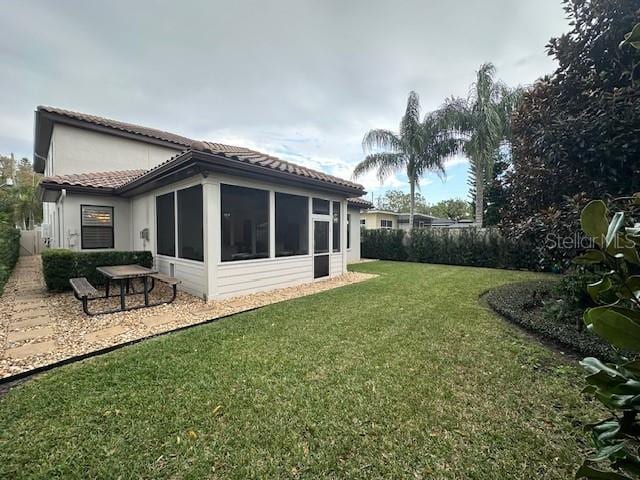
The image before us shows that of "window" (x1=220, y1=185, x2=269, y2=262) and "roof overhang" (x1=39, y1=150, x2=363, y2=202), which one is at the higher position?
"roof overhang" (x1=39, y1=150, x2=363, y2=202)

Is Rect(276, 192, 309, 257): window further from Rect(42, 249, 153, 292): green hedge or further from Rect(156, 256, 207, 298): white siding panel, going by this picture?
Rect(42, 249, 153, 292): green hedge

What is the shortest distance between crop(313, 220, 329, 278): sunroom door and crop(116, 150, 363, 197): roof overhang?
1169mm

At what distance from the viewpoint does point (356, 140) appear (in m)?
18.7

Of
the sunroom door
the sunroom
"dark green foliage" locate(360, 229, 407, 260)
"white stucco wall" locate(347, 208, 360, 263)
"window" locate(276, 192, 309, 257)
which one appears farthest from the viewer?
"dark green foliage" locate(360, 229, 407, 260)

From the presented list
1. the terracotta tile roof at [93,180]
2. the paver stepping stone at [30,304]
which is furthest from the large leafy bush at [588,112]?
the terracotta tile roof at [93,180]

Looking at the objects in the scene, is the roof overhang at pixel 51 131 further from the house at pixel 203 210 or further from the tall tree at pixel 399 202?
the tall tree at pixel 399 202

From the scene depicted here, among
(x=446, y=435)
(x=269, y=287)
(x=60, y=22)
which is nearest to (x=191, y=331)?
(x=269, y=287)

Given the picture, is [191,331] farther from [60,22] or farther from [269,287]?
[60,22]

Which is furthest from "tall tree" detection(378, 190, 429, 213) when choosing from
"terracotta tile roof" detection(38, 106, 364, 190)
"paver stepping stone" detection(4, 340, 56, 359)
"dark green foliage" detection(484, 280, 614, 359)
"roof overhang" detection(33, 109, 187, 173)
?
"paver stepping stone" detection(4, 340, 56, 359)

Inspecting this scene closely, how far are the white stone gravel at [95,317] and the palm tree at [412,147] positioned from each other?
11248mm

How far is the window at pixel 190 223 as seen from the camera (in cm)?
699

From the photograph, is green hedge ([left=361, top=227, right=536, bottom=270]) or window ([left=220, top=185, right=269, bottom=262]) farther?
green hedge ([left=361, top=227, right=536, bottom=270])

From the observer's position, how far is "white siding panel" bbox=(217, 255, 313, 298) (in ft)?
23.1

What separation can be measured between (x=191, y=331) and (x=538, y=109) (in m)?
7.72
